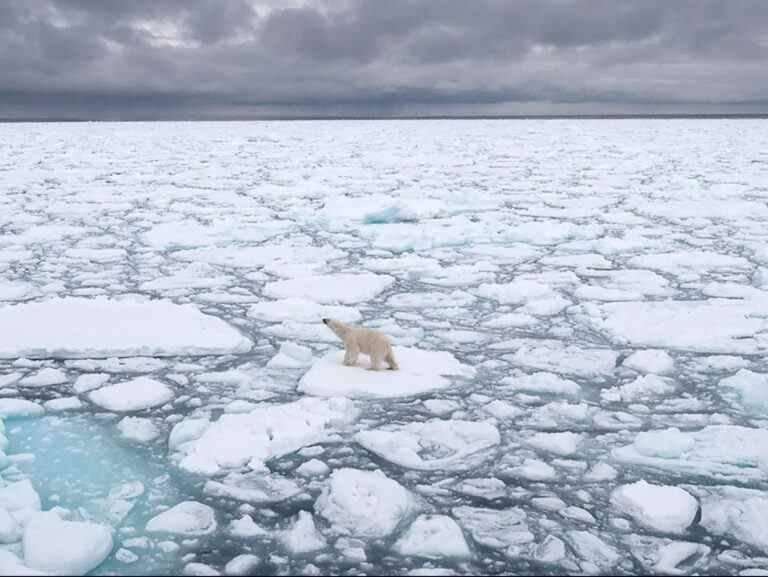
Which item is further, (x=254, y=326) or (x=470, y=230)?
(x=470, y=230)

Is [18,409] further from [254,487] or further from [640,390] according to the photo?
[640,390]

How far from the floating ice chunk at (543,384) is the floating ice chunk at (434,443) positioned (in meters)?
0.42

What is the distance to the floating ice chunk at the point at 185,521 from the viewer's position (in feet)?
5.79

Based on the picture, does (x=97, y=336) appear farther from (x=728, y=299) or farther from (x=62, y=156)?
(x=62, y=156)

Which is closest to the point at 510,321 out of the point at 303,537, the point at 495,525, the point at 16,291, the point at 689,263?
the point at 495,525

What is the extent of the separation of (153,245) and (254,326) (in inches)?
92.9

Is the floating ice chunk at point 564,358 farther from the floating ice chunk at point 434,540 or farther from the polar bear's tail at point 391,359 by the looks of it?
the floating ice chunk at point 434,540

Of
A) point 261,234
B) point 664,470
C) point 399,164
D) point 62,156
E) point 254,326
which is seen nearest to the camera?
point 664,470

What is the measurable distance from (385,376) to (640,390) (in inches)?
41.2

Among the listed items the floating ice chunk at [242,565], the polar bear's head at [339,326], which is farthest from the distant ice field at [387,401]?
the polar bear's head at [339,326]

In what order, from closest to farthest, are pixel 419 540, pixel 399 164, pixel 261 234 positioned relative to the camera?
pixel 419 540, pixel 261 234, pixel 399 164

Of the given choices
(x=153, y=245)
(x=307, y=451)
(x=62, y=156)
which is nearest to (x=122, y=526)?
(x=307, y=451)

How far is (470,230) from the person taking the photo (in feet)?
19.8

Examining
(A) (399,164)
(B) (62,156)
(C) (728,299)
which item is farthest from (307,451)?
(B) (62,156)
